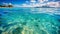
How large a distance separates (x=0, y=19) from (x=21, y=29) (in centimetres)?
32

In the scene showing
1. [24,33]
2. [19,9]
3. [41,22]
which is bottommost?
[24,33]

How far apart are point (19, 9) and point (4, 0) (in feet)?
0.83

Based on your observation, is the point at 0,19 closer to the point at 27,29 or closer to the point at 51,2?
the point at 27,29

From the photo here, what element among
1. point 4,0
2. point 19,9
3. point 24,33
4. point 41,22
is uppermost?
point 4,0

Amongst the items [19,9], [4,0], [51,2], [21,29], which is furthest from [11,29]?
[51,2]

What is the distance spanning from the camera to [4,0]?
158 centimetres

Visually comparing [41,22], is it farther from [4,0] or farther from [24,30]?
[4,0]

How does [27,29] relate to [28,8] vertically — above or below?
below

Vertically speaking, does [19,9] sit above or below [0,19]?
above

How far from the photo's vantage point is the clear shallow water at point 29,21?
1.54 meters

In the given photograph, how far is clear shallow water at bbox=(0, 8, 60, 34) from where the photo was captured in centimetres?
154

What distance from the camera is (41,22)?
1.56m

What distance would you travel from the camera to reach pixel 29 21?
156cm

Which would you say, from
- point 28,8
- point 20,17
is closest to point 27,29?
point 20,17
